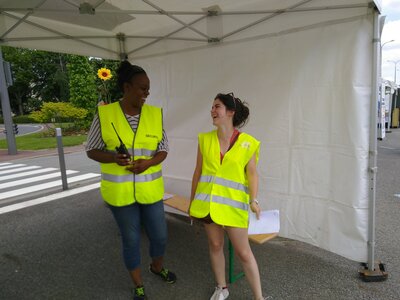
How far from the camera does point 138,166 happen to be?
2205mm

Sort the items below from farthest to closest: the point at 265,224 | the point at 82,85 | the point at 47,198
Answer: the point at 82,85
the point at 47,198
the point at 265,224

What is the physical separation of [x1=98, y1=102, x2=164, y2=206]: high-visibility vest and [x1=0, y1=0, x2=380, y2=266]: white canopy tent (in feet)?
4.62

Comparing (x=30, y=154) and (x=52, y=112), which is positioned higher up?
(x=52, y=112)

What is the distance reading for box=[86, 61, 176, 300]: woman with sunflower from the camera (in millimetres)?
2227

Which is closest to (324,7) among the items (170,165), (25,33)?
(170,165)

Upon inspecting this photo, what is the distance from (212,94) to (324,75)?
4.41ft

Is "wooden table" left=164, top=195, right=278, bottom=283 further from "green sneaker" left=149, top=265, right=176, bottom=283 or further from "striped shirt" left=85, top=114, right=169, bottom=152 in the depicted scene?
"striped shirt" left=85, top=114, right=169, bottom=152

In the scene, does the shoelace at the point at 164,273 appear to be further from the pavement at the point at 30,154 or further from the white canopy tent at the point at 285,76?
the pavement at the point at 30,154

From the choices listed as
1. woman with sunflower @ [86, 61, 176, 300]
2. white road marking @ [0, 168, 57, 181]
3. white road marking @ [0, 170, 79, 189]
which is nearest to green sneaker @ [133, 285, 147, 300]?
woman with sunflower @ [86, 61, 176, 300]

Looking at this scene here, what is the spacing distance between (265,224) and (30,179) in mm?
7752

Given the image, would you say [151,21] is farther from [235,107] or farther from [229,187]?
[229,187]

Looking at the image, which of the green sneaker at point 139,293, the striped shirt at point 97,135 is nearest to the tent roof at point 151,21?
the striped shirt at point 97,135

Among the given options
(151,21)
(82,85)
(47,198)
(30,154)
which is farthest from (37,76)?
(151,21)

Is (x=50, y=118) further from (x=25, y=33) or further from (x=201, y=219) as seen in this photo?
(x=201, y=219)
